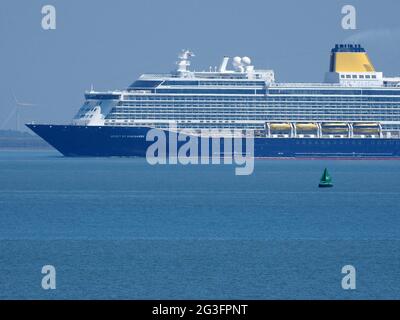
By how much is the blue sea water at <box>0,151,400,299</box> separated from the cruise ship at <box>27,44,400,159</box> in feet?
95.4

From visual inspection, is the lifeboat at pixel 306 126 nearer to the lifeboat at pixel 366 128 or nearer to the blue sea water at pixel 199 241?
the lifeboat at pixel 366 128

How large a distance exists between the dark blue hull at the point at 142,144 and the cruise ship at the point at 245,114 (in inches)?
2.8

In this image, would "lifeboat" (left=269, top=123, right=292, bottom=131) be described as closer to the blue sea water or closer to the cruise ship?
the cruise ship

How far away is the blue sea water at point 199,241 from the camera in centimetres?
2258

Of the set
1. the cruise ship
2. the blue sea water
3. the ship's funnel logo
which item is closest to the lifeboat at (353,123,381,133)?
the cruise ship

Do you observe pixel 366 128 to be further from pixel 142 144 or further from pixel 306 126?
pixel 142 144

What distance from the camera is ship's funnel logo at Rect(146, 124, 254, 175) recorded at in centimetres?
8575

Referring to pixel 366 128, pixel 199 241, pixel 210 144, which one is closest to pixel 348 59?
pixel 366 128

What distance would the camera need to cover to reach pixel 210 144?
86.0 meters

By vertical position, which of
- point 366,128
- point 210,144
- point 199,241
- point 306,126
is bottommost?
point 199,241

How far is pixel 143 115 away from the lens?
8662cm

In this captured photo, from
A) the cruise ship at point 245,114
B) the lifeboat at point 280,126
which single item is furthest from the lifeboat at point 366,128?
the lifeboat at point 280,126

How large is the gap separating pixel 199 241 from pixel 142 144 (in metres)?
54.5

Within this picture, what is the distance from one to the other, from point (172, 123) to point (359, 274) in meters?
63.3
